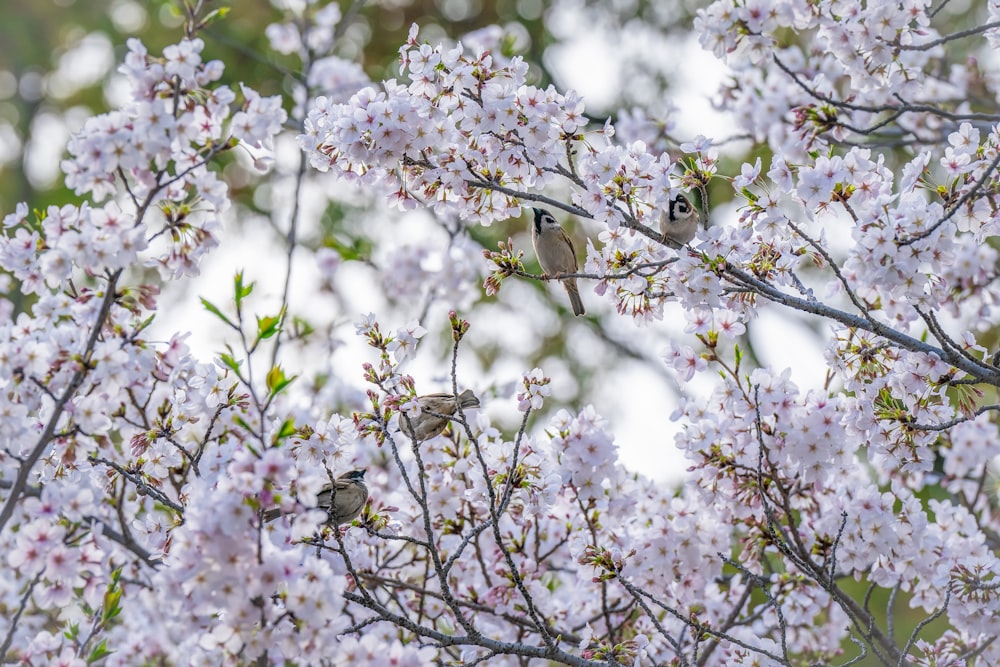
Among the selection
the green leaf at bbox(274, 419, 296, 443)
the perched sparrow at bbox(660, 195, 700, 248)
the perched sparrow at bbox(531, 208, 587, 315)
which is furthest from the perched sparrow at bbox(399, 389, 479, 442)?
the green leaf at bbox(274, 419, 296, 443)

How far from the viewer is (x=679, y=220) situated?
160 inches

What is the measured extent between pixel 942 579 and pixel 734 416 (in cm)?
108

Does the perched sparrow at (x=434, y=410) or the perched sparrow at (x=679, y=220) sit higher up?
the perched sparrow at (x=679, y=220)

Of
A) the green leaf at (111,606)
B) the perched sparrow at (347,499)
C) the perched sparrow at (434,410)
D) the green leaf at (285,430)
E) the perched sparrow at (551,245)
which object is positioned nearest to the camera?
the green leaf at (285,430)

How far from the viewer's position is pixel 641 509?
4445mm

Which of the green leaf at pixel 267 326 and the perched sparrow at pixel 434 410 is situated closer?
the green leaf at pixel 267 326

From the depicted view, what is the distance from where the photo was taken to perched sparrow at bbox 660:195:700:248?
4023mm

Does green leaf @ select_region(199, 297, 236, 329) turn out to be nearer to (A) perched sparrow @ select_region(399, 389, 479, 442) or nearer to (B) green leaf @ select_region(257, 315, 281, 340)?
(B) green leaf @ select_region(257, 315, 281, 340)

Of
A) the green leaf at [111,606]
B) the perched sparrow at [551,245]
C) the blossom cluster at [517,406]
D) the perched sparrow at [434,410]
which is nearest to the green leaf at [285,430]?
the blossom cluster at [517,406]

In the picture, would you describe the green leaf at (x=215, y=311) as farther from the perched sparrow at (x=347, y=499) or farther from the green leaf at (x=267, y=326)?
the perched sparrow at (x=347, y=499)

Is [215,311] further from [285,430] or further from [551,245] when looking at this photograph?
[551,245]

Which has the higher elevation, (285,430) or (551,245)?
(551,245)

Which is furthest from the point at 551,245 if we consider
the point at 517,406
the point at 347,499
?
the point at 347,499

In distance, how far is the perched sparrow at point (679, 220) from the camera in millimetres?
4023
